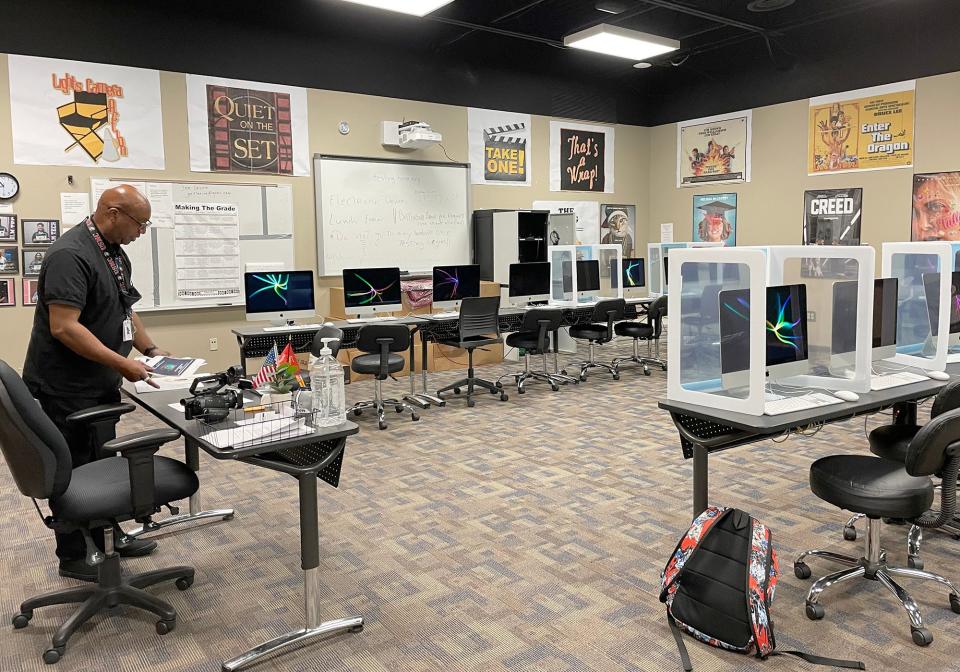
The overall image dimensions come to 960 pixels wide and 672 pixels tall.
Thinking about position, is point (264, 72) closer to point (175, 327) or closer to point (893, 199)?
point (175, 327)

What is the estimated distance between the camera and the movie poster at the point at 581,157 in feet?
32.9

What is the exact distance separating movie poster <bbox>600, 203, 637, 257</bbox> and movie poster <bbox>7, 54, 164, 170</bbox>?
6250 mm

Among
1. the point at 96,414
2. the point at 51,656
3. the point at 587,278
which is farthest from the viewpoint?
the point at 587,278

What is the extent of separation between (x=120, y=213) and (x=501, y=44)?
729cm

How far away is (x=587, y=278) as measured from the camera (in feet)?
26.9

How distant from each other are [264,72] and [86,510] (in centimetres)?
614

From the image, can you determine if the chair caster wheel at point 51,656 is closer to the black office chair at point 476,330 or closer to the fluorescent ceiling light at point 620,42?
the black office chair at point 476,330

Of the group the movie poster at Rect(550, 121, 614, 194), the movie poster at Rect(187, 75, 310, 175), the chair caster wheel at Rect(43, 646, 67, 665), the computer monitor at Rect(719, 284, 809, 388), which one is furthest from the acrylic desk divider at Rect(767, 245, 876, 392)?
the movie poster at Rect(550, 121, 614, 194)

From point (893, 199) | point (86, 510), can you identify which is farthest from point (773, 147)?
point (86, 510)

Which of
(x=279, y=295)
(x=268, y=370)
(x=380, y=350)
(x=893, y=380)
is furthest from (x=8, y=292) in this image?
(x=893, y=380)

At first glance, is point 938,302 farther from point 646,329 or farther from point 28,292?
point 28,292

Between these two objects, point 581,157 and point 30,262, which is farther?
point 581,157

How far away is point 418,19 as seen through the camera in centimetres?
808

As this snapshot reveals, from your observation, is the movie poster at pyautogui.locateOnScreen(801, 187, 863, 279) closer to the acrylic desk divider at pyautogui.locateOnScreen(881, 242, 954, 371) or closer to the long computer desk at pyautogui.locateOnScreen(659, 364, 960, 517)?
the acrylic desk divider at pyautogui.locateOnScreen(881, 242, 954, 371)
